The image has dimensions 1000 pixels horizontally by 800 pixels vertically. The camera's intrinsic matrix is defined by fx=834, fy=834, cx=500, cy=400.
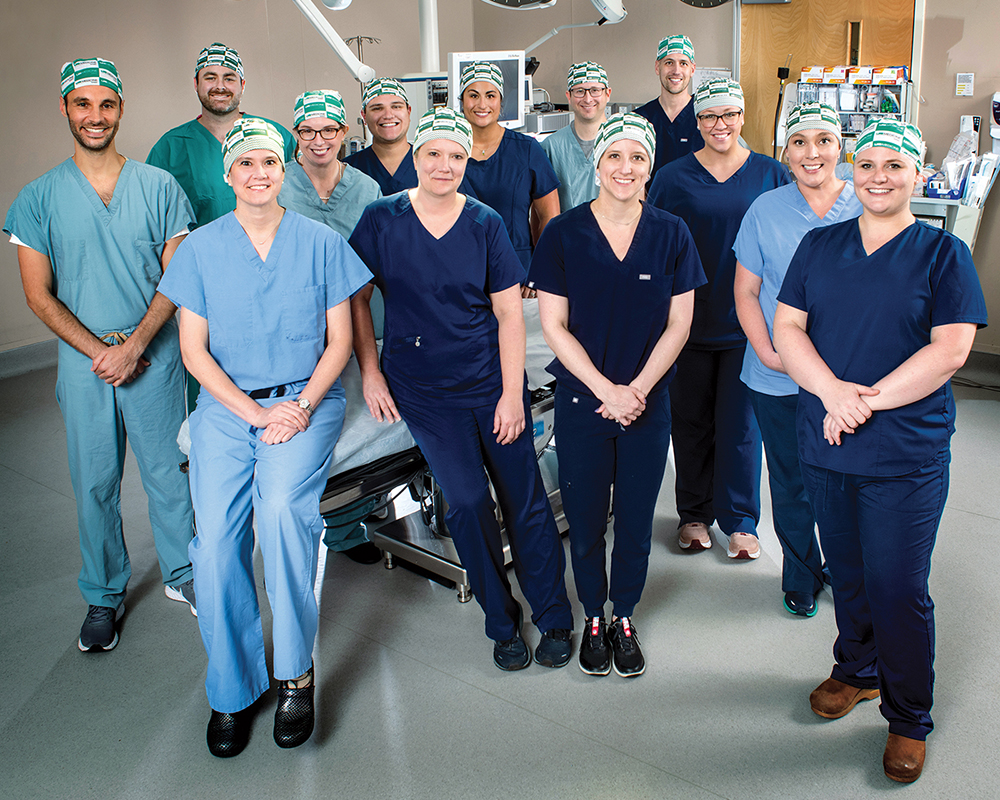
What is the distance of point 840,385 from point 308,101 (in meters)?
1.66

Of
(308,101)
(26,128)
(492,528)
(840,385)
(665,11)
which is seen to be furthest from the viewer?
(665,11)

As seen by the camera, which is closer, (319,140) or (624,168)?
(624,168)

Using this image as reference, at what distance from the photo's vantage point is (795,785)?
5.57 ft

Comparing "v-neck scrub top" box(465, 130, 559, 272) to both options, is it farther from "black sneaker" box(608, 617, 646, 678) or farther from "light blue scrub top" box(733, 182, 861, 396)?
"black sneaker" box(608, 617, 646, 678)

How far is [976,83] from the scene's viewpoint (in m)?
4.16

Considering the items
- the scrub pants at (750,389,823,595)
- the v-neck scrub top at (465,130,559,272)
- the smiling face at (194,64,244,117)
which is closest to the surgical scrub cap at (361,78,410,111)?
the v-neck scrub top at (465,130,559,272)

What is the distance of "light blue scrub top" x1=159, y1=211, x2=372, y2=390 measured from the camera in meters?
1.90

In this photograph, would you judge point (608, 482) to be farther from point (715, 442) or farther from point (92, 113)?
point (92, 113)

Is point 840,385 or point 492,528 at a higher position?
point 840,385

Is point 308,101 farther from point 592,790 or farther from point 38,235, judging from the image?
point 592,790

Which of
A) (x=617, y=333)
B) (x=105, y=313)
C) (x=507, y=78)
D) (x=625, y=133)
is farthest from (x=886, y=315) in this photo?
(x=507, y=78)

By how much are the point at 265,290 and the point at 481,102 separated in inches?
48.1

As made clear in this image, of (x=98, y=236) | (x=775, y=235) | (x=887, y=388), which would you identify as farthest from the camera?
(x=98, y=236)

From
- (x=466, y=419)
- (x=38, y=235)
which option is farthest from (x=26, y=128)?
(x=466, y=419)
